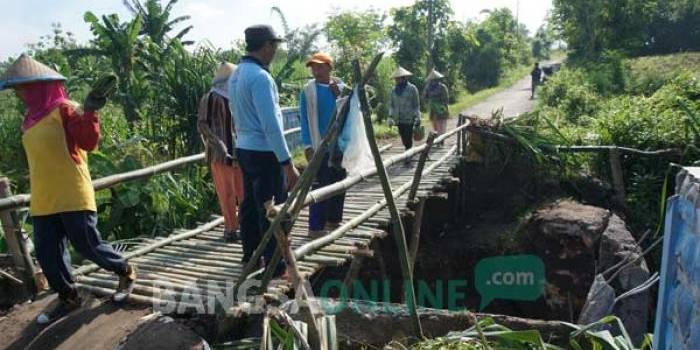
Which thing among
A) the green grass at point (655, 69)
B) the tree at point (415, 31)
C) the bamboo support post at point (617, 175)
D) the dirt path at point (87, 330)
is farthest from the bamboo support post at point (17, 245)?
the tree at point (415, 31)

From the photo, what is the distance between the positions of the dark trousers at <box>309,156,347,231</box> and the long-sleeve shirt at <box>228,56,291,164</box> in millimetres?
1072

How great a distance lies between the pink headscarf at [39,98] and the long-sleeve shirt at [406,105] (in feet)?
17.3

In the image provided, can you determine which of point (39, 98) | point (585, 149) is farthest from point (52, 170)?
point (585, 149)

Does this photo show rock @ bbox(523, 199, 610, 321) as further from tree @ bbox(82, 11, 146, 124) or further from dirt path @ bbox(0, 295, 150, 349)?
tree @ bbox(82, 11, 146, 124)

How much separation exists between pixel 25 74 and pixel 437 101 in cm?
678

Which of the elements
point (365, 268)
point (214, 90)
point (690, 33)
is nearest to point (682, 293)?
point (214, 90)

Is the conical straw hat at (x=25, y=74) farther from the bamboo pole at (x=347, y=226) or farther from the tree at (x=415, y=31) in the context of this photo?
the tree at (x=415, y=31)

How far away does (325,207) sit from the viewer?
4547 millimetres

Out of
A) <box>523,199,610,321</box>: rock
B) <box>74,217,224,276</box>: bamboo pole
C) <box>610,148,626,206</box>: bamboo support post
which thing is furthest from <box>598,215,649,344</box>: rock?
<box>74,217,224,276</box>: bamboo pole

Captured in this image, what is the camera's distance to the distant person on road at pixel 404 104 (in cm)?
774

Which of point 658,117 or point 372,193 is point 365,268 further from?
point 658,117

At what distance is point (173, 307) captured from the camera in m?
3.20

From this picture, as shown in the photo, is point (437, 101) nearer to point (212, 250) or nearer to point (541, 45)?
point (212, 250)

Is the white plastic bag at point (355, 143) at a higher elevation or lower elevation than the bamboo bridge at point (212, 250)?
higher
